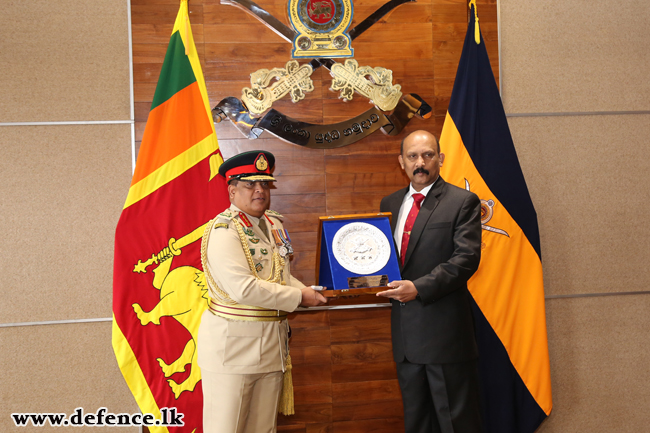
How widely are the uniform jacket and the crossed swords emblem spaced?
0.90 meters

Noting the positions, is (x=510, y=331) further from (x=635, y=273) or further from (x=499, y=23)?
(x=499, y=23)

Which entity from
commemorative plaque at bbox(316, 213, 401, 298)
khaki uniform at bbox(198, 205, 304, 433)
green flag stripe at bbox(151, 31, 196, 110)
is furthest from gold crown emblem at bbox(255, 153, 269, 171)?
green flag stripe at bbox(151, 31, 196, 110)

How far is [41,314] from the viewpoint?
262 cm

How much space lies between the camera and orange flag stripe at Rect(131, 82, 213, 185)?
2.48 meters

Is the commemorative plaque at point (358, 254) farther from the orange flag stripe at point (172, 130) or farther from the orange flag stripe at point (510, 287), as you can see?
the orange flag stripe at point (172, 130)

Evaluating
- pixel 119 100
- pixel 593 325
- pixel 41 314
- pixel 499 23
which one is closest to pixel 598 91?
pixel 499 23

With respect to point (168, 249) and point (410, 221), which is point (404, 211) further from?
point (168, 249)

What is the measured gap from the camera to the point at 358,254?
6.54ft

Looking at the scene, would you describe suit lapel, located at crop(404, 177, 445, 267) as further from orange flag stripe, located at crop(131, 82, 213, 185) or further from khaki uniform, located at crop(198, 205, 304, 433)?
orange flag stripe, located at crop(131, 82, 213, 185)

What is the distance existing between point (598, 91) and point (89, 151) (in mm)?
3205

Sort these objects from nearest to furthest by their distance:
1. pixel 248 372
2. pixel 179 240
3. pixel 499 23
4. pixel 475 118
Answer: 1. pixel 248 372
2. pixel 179 240
3. pixel 475 118
4. pixel 499 23

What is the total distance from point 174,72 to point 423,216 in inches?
62.6

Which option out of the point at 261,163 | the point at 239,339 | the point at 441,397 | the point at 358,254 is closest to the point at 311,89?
the point at 261,163

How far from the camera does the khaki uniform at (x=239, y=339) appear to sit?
1.89m
